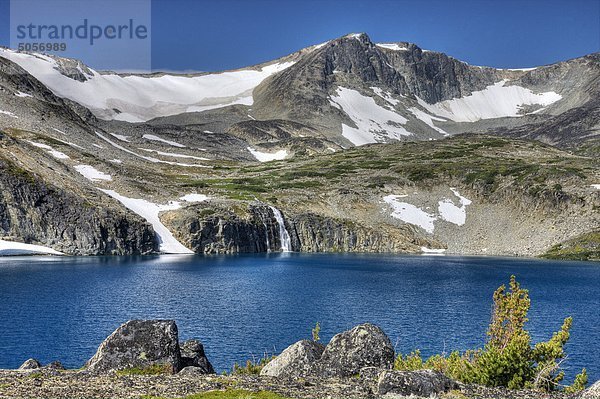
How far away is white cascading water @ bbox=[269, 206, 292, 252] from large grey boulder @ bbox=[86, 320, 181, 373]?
473 feet

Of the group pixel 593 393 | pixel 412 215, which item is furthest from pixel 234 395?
pixel 412 215

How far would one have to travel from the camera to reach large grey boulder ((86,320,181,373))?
2736cm

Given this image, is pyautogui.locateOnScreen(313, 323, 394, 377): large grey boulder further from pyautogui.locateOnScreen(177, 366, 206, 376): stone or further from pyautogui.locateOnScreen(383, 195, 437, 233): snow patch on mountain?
pyautogui.locateOnScreen(383, 195, 437, 233): snow patch on mountain

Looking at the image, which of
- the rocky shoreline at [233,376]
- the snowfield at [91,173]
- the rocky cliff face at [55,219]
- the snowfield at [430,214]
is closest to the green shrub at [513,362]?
the rocky shoreline at [233,376]

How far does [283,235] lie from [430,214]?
152 feet

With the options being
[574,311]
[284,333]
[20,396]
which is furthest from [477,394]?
[574,311]

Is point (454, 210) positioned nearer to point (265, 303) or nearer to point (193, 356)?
point (265, 303)

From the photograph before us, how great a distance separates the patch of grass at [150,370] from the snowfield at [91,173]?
14728 centimetres

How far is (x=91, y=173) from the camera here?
170 metres

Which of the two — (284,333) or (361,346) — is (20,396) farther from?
(284,333)

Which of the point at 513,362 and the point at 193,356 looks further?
the point at 193,356

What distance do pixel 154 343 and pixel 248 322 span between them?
31466 millimetres

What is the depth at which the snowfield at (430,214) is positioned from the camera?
178m

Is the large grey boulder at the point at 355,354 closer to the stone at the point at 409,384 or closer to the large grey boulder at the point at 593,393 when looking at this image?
the stone at the point at 409,384
